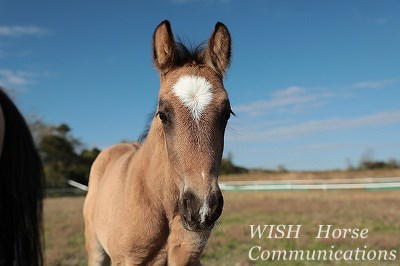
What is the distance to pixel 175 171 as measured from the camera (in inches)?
141

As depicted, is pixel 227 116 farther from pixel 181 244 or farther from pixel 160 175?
pixel 181 244

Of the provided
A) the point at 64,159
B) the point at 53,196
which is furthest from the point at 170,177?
the point at 64,159

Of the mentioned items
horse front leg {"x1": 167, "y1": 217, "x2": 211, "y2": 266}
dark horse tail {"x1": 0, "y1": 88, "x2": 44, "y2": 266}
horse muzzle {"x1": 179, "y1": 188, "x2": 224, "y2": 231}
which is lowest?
horse front leg {"x1": 167, "y1": 217, "x2": 211, "y2": 266}

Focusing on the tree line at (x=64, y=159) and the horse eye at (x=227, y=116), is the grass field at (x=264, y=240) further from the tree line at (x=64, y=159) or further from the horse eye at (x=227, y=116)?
the tree line at (x=64, y=159)

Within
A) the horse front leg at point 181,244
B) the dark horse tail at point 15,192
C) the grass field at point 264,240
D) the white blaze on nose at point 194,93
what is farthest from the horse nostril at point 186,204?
the grass field at point 264,240

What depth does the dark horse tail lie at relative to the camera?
160 cm

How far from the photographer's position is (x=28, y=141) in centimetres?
166

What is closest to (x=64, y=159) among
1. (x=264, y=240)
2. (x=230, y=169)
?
(x=230, y=169)

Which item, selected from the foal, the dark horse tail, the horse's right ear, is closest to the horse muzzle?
the foal

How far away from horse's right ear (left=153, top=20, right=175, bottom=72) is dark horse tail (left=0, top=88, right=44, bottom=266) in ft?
8.16

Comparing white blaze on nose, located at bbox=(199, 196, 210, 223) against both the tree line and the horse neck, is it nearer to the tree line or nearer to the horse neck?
the horse neck

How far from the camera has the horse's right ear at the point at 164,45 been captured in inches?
159

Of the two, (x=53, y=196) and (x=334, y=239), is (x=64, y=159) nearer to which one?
(x=53, y=196)

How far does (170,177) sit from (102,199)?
149 cm
